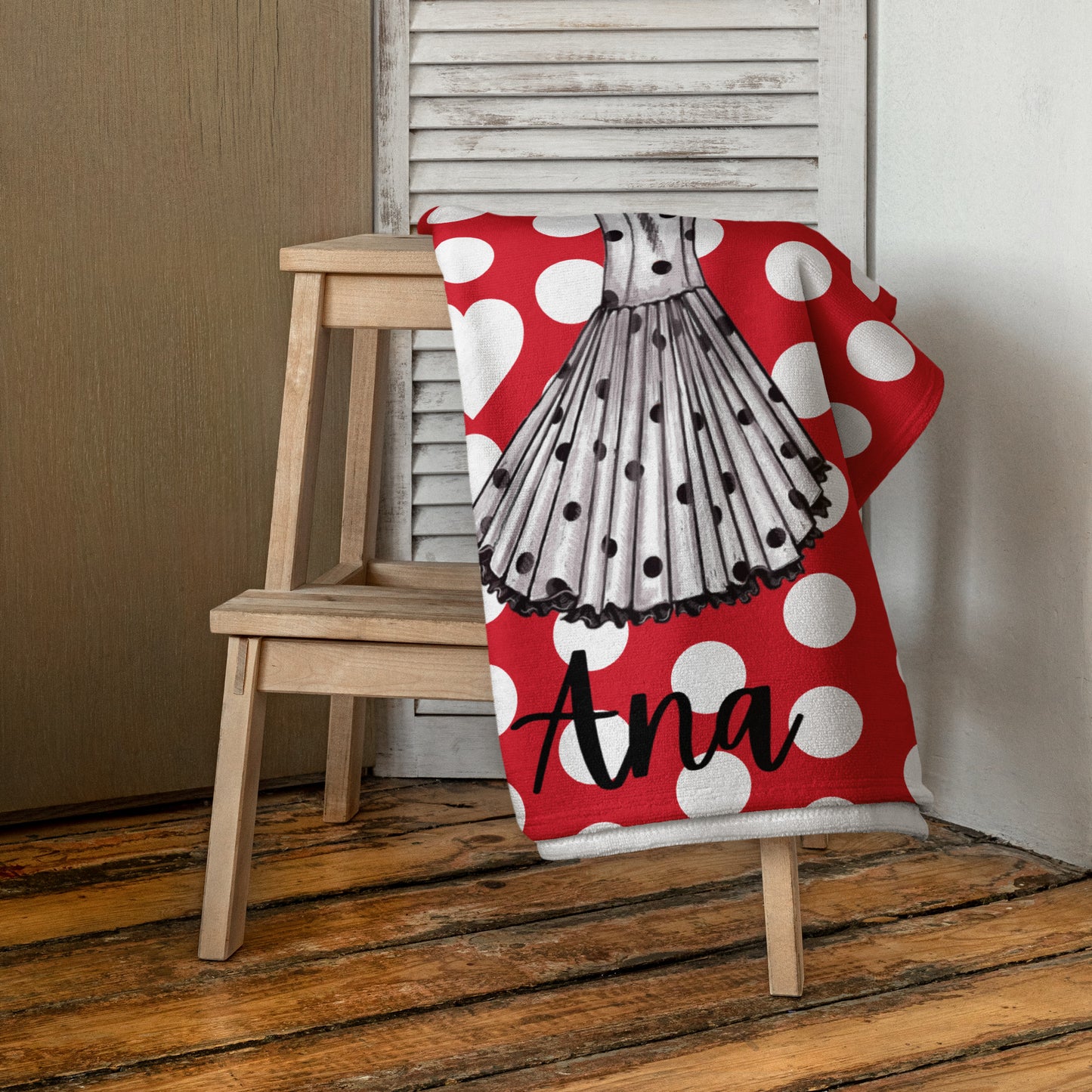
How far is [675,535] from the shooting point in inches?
35.7

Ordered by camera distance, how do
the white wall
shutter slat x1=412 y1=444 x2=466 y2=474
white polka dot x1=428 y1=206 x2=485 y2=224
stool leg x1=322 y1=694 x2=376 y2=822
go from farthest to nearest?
shutter slat x1=412 y1=444 x2=466 y2=474 → stool leg x1=322 y1=694 x2=376 y2=822 → the white wall → white polka dot x1=428 y1=206 x2=485 y2=224

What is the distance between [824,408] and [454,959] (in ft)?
1.76

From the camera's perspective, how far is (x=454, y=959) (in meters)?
0.99

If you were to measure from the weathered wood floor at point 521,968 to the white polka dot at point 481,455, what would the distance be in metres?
0.40

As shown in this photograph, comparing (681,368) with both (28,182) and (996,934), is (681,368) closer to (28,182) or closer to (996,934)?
(996,934)

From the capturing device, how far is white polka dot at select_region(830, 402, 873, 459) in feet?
3.12

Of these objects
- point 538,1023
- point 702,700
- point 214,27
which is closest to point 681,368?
point 702,700

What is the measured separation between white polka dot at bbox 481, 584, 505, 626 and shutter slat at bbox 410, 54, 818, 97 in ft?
2.32

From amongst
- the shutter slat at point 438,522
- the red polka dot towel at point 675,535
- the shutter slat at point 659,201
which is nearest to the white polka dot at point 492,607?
the red polka dot towel at point 675,535

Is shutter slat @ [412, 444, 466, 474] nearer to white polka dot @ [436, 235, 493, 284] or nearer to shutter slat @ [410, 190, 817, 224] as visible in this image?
shutter slat @ [410, 190, 817, 224]

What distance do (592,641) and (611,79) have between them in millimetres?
751

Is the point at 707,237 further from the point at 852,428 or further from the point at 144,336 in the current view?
the point at 144,336

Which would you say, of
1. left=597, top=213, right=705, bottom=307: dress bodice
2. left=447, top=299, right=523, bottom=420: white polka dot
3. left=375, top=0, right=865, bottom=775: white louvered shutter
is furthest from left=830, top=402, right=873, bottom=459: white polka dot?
left=375, top=0, right=865, bottom=775: white louvered shutter

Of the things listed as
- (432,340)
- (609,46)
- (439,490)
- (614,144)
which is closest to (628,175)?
(614,144)
